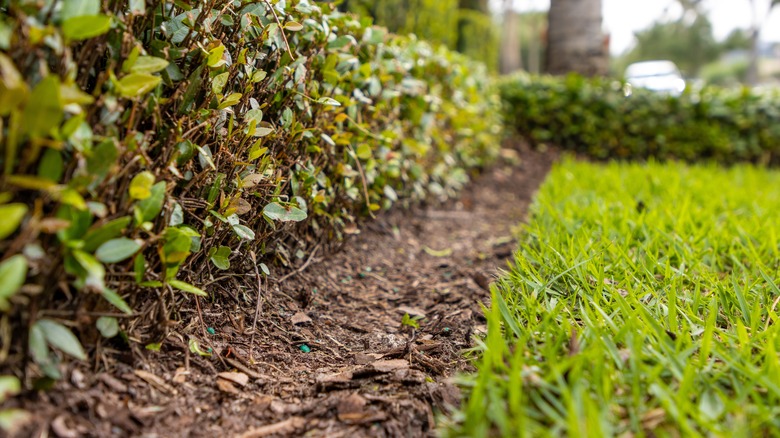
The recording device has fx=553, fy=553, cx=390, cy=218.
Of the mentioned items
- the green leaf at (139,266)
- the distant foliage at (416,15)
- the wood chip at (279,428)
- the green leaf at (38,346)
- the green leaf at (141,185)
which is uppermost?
the distant foliage at (416,15)

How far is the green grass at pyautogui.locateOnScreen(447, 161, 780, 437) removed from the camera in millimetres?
1108

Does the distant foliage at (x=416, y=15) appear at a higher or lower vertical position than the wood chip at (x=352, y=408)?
higher

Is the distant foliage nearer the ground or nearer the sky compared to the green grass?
nearer the sky

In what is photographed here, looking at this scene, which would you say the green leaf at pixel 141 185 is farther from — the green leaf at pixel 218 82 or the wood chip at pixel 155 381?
the wood chip at pixel 155 381

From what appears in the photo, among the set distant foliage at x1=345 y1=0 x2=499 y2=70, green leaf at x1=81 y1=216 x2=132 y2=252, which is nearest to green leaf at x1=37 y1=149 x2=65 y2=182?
green leaf at x1=81 y1=216 x2=132 y2=252

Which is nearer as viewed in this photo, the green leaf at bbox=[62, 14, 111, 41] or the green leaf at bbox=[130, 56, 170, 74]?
the green leaf at bbox=[62, 14, 111, 41]

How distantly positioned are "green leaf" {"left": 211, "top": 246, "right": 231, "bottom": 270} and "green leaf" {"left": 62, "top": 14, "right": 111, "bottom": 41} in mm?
718

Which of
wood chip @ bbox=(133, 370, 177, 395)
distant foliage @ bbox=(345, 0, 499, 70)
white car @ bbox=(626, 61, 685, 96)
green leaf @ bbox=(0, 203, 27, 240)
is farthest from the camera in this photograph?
white car @ bbox=(626, 61, 685, 96)

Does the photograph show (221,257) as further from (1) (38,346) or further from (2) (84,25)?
(2) (84,25)

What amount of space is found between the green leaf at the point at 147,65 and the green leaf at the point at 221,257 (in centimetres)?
57

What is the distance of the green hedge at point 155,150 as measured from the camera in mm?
1021

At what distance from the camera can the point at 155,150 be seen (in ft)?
4.50

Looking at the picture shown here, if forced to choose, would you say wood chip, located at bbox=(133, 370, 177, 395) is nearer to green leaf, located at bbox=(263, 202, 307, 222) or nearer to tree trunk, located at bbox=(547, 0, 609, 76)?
green leaf, located at bbox=(263, 202, 307, 222)

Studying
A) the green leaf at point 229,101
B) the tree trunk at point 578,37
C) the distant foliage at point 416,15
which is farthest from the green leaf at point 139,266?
the tree trunk at point 578,37
